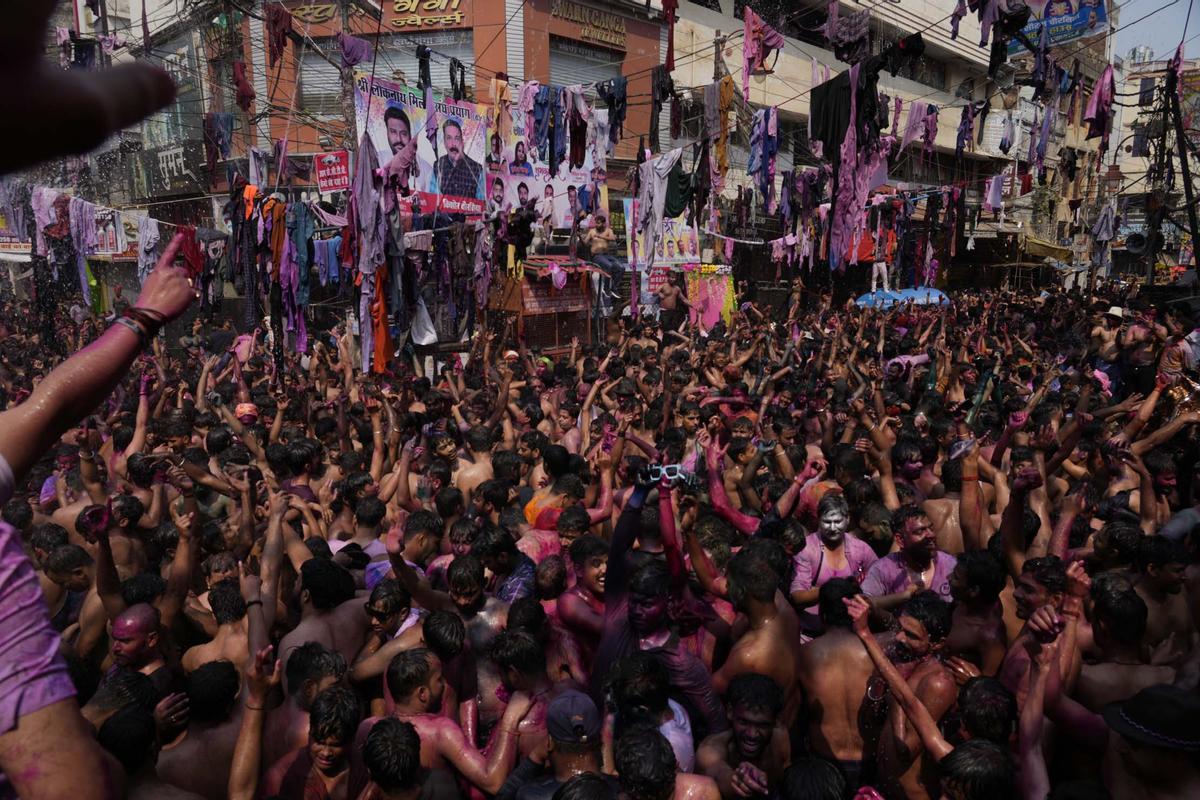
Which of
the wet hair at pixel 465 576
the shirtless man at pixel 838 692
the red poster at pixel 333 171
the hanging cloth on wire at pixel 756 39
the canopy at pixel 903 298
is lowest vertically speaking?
the shirtless man at pixel 838 692

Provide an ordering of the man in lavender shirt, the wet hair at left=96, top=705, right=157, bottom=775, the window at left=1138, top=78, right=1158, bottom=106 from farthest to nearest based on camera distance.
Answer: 1. the window at left=1138, top=78, right=1158, bottom=106
2. the man in lavender shirt
3. the wet hair at left=96, top=705, right=157, bottom=775

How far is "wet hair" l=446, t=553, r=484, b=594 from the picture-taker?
387 cm

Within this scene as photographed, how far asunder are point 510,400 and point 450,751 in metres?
6.11

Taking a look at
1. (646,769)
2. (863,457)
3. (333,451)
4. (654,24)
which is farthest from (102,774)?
(654,24)

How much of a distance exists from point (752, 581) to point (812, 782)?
1145 millimetres

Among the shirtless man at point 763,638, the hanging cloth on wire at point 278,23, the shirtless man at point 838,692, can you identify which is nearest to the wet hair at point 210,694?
the shirtless man at point 763,638

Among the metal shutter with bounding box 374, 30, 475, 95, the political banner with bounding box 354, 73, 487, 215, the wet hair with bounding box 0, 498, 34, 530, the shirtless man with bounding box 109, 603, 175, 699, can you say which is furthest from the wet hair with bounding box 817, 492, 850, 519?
the metal shutter with bounding box 374, 30, 475, 95

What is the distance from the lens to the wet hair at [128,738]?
8.13 ft

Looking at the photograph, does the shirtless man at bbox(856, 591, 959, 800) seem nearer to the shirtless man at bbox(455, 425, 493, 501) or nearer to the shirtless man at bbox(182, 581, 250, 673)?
the shirtless man at bbox(182, 581, 250, 673)

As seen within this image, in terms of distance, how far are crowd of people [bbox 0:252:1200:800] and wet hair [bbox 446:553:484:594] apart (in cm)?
2

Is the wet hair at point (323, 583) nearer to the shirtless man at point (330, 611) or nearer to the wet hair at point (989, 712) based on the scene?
the shirtless man at point (330, 611)

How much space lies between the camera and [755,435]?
7.07 m

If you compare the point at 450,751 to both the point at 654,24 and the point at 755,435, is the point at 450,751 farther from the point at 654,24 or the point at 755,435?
the point at 654,24

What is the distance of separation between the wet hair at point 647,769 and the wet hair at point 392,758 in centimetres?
74
